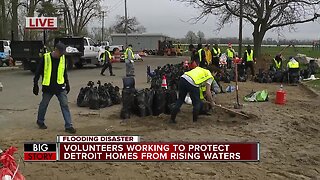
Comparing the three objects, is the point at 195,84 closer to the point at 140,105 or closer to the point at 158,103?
the point at 158,103

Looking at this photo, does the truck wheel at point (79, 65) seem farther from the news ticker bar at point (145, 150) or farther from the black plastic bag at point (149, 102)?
the news ticker bar at point (145, 150)

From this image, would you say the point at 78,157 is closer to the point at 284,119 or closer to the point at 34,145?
the point at 34,145

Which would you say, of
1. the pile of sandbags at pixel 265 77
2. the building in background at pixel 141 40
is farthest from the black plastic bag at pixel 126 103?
the building in background at pixel 141 40

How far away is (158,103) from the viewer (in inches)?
395

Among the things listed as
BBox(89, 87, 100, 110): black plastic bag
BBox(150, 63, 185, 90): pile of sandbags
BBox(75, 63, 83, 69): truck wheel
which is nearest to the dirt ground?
BBox(89, 87, 100, 110): black plastic bag

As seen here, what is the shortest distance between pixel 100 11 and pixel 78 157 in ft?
201

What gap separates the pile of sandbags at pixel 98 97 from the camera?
11125 mm

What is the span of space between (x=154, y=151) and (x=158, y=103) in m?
6.60

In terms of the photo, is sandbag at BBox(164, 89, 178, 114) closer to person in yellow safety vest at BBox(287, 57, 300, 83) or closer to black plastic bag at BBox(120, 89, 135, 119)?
black plastic bag at BBox(120, 89, 135, 119)

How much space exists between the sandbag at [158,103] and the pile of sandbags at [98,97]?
1.80 metres

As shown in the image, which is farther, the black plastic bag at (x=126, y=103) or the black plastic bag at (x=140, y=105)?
the black plastic bag at (x=140, y=105)

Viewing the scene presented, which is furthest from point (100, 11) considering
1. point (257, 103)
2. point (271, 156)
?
point (271, 156)

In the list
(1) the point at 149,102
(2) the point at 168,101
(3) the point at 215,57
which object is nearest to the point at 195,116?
(2) the point at 168,101

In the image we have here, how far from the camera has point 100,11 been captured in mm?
62812
